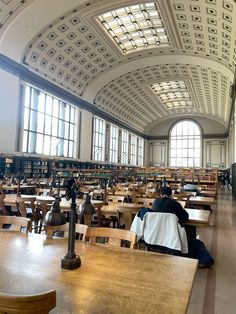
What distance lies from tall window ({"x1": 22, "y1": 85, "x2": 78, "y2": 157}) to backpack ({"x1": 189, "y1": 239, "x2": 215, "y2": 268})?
33.1 ft

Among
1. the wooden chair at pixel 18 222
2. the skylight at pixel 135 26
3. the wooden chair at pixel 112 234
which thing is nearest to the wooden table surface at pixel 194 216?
the wooden chair at pixel 112 234

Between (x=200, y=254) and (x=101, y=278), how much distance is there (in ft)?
9.33

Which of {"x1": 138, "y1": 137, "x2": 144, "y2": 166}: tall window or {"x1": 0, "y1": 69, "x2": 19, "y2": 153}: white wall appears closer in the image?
{"x1": 0, "y1": 69, "x2": 19, "y2": 153}: white wall

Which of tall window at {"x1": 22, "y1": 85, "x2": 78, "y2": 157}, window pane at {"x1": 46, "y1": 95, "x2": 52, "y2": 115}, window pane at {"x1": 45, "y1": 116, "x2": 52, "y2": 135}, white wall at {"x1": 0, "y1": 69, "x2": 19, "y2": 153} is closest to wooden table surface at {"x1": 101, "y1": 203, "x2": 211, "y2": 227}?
white wall at {"x1": 0, "y1": 69, "x2": 19, "y2": 153}

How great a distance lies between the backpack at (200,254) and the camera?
151 inches

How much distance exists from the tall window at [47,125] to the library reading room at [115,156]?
89 mm

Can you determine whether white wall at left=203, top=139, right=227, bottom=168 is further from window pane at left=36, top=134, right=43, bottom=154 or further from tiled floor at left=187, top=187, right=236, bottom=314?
tiled floor at left=187, top=187, right=236, bottom=314

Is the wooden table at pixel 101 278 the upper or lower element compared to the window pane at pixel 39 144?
lower

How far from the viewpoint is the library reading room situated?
1.51m

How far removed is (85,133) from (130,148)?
965cm

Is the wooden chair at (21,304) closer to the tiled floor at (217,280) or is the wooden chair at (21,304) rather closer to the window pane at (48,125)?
the tiled floor at (217,280)

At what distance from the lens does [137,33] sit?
13.4 m

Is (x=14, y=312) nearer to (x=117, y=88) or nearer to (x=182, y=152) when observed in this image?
(x=117, y=88)

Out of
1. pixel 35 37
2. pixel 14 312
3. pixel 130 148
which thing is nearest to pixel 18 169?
pixel 35 37
